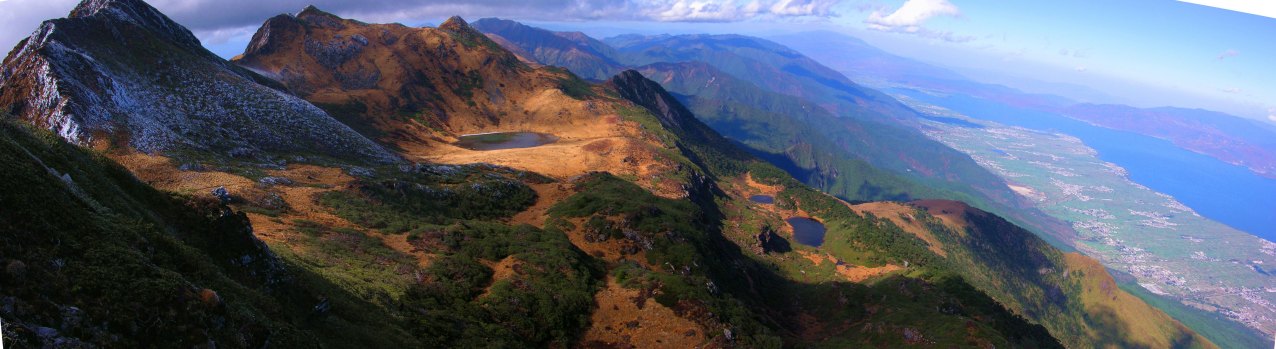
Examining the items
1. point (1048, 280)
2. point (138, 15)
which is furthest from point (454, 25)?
point (1048, 280)

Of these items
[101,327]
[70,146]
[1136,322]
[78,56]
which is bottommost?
[1136,322]

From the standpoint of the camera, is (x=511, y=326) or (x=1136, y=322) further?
(x=1136, y=322)

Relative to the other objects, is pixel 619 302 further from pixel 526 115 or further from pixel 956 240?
pixel 956 240

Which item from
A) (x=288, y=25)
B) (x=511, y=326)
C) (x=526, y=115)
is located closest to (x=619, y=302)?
(x=511, y=326)

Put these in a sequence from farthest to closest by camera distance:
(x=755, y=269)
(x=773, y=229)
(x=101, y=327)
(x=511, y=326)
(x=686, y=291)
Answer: (x=773, y=229), (x=755, y=269), (x=686, y=291), (x=511, y=326), (x=101, y=327)

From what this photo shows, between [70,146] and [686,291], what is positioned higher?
[70,146]
